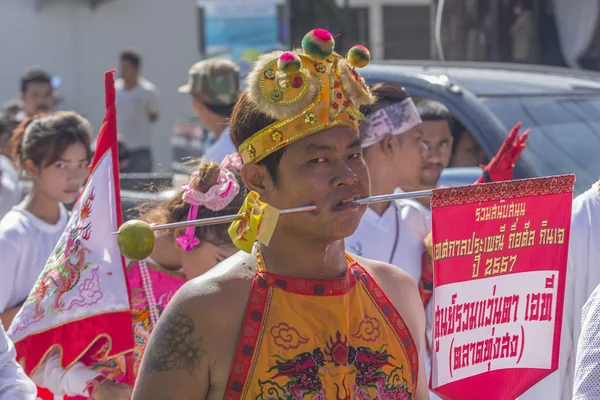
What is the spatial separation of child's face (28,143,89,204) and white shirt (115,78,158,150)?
712cm

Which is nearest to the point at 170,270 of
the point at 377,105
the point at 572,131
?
the point at 377,105

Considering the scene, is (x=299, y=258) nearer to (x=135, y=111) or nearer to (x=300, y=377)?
(x=300, y=377)

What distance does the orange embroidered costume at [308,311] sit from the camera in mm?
2277

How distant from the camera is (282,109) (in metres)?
2.34

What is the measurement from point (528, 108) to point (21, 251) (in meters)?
2.61

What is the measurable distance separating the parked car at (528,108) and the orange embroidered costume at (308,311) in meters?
2.39

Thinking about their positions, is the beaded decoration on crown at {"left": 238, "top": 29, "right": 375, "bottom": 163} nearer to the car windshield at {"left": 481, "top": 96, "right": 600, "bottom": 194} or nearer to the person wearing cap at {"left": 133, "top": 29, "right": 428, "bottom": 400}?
the person wearing cap at {"left": 133, "top": 29, "right": 428, "bottom": 400}

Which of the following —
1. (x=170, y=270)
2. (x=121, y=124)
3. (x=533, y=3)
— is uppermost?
(x=533, y=3)

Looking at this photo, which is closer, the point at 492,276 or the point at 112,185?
the point at 492,276

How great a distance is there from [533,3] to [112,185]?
514cm

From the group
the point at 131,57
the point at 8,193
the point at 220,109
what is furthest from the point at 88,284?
the point at 131,57

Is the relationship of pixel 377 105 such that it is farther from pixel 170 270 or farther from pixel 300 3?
pixel 300 3

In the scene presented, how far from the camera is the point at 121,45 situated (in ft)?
56.0

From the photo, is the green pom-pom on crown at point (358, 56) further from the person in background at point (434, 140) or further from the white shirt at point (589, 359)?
the person in background at point (434, 140)
